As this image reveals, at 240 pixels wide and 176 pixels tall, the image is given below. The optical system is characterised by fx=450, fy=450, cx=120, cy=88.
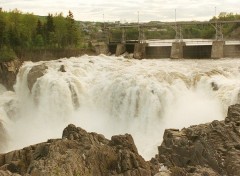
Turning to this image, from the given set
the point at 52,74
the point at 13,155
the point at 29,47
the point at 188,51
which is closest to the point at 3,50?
the point at 29,47

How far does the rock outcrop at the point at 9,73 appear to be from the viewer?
5253cm

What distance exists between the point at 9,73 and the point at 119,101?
60.4 feet

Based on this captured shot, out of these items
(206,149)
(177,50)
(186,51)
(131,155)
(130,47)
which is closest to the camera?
(131,155)

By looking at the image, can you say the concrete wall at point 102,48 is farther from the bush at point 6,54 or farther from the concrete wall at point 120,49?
the bush at point 6,54

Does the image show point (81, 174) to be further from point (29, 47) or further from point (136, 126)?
point (29, 47)

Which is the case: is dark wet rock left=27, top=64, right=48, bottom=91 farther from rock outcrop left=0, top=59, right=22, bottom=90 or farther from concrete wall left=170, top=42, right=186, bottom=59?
concrete wall left=170, top=42, right=186, bottom=59

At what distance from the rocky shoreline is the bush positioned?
3372 centimetres

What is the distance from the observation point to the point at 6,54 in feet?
188

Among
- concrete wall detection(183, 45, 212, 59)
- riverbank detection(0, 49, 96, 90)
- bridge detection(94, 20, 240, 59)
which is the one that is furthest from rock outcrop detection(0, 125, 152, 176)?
concrete wall detection(183, 45, 212, 59)

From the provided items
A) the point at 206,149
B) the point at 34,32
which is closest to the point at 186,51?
the point at 34,32

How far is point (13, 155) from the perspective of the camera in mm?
23281

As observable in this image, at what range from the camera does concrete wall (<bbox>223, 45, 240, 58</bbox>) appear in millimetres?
59719

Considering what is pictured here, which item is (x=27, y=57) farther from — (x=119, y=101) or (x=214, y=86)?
(x=214, y=86)

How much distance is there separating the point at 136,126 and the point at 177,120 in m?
3.58
